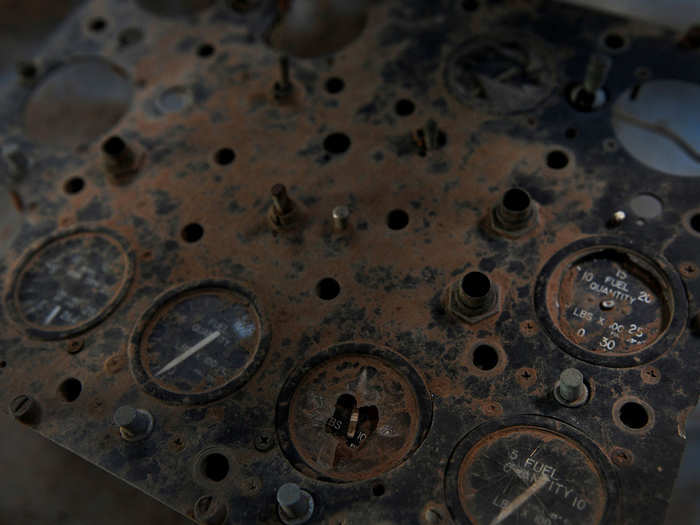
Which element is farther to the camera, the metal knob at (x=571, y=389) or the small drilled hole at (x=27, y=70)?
the small drilled hole at (x=27, y=70)

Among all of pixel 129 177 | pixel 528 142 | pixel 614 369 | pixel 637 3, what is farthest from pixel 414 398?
pixel 637 3

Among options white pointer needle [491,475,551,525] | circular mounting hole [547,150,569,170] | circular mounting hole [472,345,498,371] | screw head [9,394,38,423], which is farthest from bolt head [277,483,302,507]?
circular mounting hole [547,150,569,170]

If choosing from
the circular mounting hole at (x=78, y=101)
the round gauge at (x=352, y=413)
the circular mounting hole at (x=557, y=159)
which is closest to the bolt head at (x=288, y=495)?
the round gauge at (x=352, y=413)

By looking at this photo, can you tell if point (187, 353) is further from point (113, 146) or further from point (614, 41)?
point (614, 41)

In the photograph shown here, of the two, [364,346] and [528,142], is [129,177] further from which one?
[528,142]

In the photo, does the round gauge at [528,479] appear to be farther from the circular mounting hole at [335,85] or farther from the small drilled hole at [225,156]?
the circular mounting hole at [335,85]

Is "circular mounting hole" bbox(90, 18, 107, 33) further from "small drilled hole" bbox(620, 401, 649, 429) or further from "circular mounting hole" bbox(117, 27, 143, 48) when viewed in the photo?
"small drilled hole" bbox(620, 401, 649, 429)
